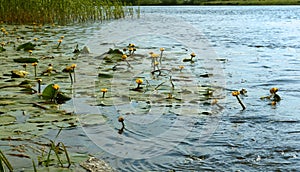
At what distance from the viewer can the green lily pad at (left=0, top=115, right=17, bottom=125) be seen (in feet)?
10.5

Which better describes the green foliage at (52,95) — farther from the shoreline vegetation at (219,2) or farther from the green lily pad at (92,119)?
the shoreline vegetation at (219,2)

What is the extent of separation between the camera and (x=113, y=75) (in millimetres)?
5336

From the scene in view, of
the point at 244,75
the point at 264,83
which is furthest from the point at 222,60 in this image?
the point at 264,83

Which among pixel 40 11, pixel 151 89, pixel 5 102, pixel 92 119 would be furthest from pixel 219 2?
pixel 92 119

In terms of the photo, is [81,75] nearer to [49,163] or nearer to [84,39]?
[49,163]

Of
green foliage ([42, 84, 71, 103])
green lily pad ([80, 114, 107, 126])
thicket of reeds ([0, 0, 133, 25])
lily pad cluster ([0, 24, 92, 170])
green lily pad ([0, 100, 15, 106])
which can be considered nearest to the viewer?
lily pad cluster ([0, 24, 92, 170])

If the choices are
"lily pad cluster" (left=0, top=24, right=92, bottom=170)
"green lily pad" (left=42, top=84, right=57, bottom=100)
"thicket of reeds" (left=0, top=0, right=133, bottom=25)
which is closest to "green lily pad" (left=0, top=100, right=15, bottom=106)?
"lily pad cluster" (left=0, top=24, right=92, bottom=170)

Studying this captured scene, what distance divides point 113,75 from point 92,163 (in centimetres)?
288

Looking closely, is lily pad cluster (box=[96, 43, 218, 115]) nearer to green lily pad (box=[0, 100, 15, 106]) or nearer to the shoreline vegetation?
green lily pad (box=[0, 100, 15, 106])

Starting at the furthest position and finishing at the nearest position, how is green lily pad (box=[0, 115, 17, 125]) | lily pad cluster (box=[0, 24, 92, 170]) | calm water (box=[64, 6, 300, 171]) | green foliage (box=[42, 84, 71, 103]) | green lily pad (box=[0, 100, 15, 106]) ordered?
green foliage (box=[42, 84, 71, 103]), green lily pad (box=[0, 100, 15, 106]), green lily pad (box=[0, 115, 17, 125]), lily pad cluster (box=[0, 24, 92, 170]), calm water (box=[64, 6, 300, 171])

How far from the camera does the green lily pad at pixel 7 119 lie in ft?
10.5

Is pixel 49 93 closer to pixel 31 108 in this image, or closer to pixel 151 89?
pixel 31 108

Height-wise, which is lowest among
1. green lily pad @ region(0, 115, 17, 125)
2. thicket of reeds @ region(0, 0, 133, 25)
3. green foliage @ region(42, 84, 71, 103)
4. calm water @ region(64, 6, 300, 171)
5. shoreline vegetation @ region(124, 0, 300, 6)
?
calm water @ region(64, 6, 300, 171)

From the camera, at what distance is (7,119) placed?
3.26 meters
